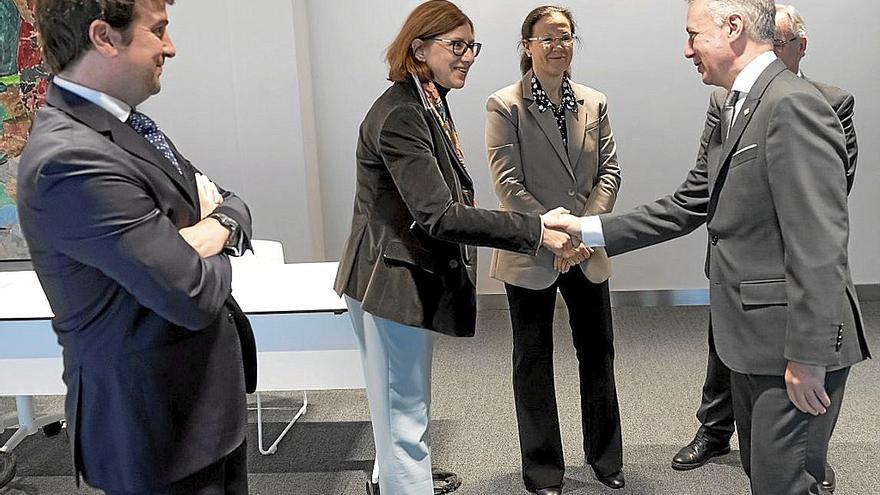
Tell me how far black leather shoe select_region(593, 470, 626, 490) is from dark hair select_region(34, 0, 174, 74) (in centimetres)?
236

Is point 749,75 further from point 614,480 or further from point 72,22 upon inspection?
point 614,480

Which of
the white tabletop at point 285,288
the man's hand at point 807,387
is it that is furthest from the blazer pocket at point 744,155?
the white tabletop at point 285,288

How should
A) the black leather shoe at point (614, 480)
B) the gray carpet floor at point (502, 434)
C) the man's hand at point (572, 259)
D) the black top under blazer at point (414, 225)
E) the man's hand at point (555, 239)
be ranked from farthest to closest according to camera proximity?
the gray carpet floor at point (502, 434)
the black leather shoe at point (614, 480)
the man's hand at point (572, 259)
the man's hand at point (555, 239)
the black top under blazer at point (414, 225)

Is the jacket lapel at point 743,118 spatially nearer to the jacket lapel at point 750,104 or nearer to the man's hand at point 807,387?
the jacket lapel at point 750,104

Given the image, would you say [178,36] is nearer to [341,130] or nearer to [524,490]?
[341,130]

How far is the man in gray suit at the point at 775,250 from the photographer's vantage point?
1844mm

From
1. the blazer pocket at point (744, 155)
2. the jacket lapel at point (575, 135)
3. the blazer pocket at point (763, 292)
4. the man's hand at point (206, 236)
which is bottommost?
the blazer pocket at point (763, 292)

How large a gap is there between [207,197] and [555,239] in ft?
4.01

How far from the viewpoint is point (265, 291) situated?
3.17 m

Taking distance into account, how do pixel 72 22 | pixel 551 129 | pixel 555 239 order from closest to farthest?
pixel 72 22 < pixel 555 239 < pixel 551 129

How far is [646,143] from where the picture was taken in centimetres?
568

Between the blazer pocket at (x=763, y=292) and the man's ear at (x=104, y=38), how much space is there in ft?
4.59

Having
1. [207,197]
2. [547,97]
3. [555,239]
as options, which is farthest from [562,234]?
[207,197]

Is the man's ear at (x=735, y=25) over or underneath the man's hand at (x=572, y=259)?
over
